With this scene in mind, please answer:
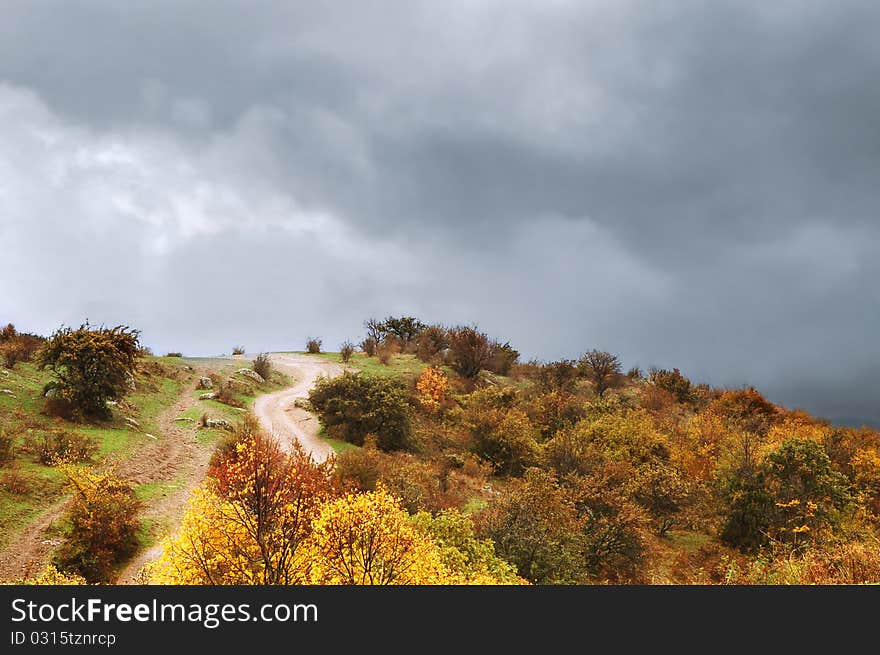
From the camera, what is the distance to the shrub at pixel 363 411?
31.7 m

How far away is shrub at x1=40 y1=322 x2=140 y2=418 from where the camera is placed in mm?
24802

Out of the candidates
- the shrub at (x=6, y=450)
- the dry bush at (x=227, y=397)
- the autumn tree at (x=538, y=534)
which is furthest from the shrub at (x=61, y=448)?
the autumn tree at (x=538, y=534)

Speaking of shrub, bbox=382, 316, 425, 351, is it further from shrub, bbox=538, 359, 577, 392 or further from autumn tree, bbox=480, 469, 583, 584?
autumn tree, bbox=480, 469, 583, 584

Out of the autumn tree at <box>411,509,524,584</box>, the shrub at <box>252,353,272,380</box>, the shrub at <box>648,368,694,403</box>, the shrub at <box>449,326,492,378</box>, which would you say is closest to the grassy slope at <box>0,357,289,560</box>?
the shrub at <box>252,353,272,380</box>

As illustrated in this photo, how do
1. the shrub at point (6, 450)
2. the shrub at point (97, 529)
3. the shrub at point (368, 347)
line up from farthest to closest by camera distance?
the shrub at point (368, 347) < the shrub at point (6, 450) < the shrub at point (97, 529)

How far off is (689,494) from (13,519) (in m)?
26.4

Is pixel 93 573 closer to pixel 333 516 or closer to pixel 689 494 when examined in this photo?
pixel 333 516

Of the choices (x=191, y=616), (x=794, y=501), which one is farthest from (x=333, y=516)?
(x=794, y=501)

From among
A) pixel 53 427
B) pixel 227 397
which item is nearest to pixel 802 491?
pixel 53 427

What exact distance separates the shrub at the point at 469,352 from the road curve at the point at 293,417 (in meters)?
12.1

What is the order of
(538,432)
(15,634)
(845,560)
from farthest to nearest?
(538,432)
(845,560)
(15,634)

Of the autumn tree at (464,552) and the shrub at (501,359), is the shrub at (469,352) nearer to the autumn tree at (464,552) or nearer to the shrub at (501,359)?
the shrub at (501,359)

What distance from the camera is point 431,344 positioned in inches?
2335

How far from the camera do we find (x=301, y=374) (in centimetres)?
5081
